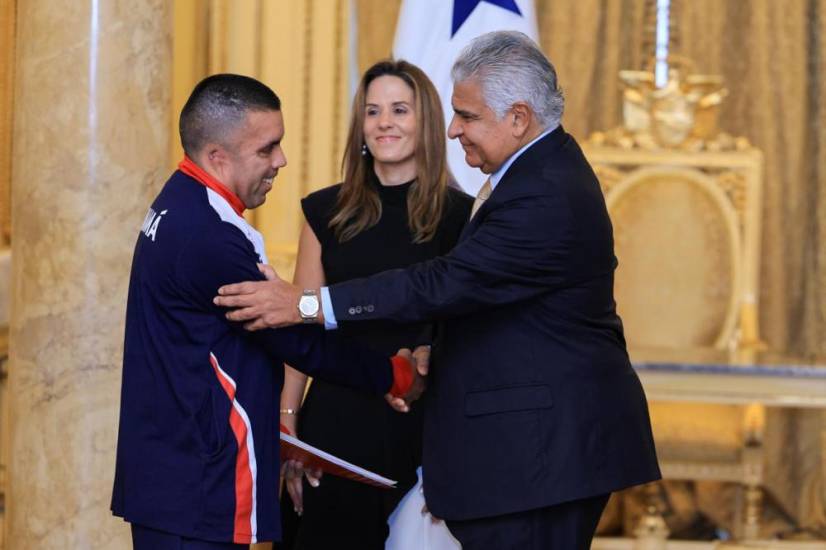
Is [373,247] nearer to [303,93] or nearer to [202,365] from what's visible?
[202,365]

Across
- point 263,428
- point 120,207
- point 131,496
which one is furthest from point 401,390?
point 120,207

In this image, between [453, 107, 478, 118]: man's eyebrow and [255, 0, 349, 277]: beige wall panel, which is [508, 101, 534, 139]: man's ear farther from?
[255, 0, 349, 277]: beige wall panel

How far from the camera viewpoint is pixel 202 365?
248 cm

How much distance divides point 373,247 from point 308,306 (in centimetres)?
73

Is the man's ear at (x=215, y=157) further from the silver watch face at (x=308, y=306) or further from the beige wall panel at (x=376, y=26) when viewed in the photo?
the beige wall panel at (x=376, y=26)

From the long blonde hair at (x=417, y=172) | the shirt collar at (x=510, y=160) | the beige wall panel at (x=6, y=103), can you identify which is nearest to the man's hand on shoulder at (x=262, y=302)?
→ the shirt collar at (x=510, y=160)

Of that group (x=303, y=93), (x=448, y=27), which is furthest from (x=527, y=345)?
(x=303, y=93)

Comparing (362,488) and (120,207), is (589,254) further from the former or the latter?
(120,207)

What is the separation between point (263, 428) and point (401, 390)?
1.62 ft

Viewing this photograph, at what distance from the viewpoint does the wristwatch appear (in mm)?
2682

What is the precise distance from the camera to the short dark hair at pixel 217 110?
259 cm

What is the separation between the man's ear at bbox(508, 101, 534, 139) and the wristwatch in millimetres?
508

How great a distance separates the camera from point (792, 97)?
6.89m

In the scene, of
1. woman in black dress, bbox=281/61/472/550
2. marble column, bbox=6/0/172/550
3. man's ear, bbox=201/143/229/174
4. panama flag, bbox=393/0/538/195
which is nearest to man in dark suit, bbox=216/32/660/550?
man's ear, bbox=201/143/229/174
